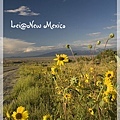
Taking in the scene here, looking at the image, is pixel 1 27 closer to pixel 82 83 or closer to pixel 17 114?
pixel 82 83

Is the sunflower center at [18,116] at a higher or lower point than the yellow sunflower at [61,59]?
lower

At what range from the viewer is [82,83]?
188cm

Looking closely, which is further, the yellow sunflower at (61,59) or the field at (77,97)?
the yellow sunflower at (61,59)

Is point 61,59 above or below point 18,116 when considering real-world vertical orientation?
above

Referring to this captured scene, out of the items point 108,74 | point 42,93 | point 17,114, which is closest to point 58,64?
point 108,74

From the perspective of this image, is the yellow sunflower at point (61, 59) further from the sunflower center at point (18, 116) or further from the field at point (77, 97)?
the sunflower center at point (18, 116)

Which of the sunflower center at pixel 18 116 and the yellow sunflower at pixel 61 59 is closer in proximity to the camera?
the sunflower center at pixel 18 116

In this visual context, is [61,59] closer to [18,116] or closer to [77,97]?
[77,97]

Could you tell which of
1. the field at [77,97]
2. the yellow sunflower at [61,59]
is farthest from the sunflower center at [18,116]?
the yellow sunflower at [61,59]

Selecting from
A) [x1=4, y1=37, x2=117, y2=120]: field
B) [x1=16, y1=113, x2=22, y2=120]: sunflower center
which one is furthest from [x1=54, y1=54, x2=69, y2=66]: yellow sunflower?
[x1=16, y1=113, x2=22, y2=120]: sunflower center

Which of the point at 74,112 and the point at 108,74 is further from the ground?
the point at 108,74

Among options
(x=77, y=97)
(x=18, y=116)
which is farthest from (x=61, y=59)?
(x=18, y=116)

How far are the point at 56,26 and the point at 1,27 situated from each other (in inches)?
13.1

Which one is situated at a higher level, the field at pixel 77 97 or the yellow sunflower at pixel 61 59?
the yellow sunflower at pixel 61 59
